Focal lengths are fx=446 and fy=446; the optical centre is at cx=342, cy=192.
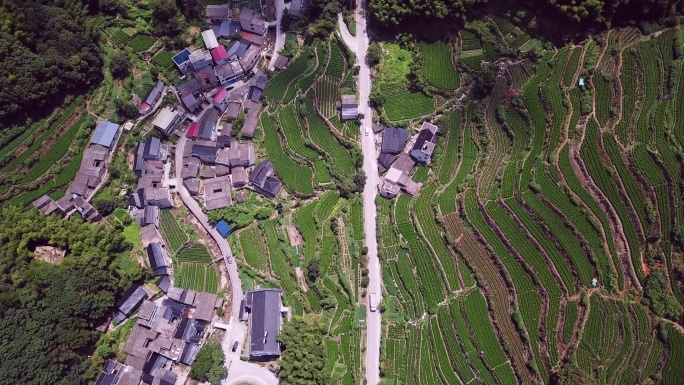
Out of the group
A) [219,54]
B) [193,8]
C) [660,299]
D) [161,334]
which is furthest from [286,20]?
[660,299]

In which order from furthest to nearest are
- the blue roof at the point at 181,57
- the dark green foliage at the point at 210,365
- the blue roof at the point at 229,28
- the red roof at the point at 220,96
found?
1. the blue roof at the point at 229,28
2. the blue roof at the point at 181,57
3. the red roof at the point at 220,96
4. the dark green foliage at the point at 210,365

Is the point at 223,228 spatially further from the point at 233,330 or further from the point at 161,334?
the point at 161,334

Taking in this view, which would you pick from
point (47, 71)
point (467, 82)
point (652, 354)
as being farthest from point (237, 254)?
point (652, 354)

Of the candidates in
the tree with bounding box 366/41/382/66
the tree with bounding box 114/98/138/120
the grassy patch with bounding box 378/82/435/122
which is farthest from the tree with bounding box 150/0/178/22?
the grassy patch with bounding box 378/82/435/122

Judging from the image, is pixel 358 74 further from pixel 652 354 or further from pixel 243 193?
pixel 652 354

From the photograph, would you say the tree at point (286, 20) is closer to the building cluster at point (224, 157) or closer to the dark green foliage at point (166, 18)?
the building cluster at point (224, 157)

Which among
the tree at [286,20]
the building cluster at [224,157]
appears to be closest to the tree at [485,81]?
the tree at [286,20]

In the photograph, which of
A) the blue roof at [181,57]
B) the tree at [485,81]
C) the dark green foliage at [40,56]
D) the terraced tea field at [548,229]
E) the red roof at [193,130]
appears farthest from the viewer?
the blue roof at [181,57]
